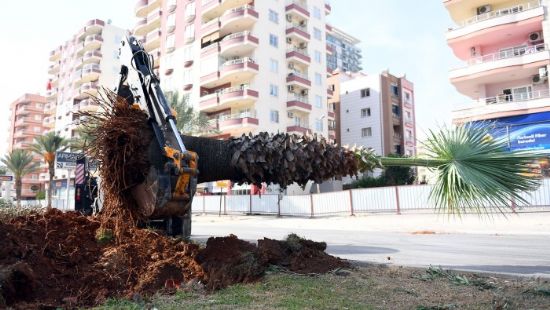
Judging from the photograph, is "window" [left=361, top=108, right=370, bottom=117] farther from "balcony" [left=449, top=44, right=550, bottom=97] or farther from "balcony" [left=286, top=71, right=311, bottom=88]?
"balcony" [left=449, top=44, right=550, bottom=97]

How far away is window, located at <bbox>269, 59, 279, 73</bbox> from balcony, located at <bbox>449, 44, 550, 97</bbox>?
21450mm

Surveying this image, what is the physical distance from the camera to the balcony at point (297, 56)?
1928 inches

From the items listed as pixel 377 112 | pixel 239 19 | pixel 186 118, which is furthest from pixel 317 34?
pixel 186 118

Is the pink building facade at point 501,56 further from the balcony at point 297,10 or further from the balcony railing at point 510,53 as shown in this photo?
the balcony at point 297,10

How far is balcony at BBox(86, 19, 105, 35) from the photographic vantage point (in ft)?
245

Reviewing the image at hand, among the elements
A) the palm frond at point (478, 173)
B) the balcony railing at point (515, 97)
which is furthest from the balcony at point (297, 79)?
the palm frond at point (478, 173)

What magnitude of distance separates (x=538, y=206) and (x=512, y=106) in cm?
1035

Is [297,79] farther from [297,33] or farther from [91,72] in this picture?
[91,72]

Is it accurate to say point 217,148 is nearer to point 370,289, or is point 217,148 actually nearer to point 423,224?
point 370,289

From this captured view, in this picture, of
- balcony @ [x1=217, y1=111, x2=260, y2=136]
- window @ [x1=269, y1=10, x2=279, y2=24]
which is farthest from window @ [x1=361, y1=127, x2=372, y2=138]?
balcony @ [x1=217, y1=111, x2=260, y2=136]

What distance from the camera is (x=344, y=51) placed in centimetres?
13125

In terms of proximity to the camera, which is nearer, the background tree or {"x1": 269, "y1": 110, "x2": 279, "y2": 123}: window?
the background tree

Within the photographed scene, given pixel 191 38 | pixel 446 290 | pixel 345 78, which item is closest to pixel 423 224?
pixel 446 290

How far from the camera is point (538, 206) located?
19.5 metres
